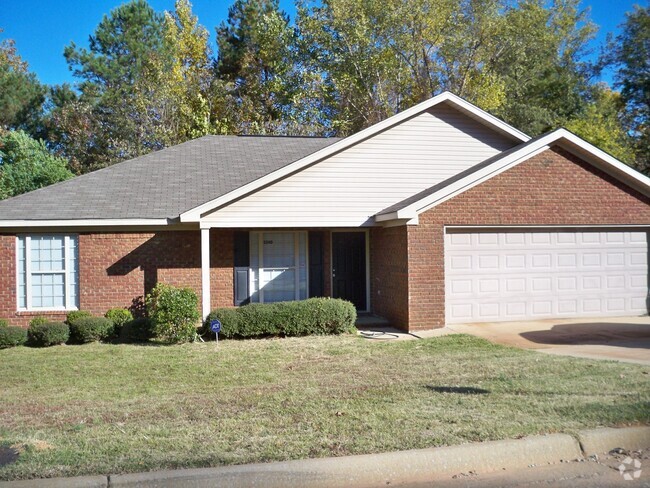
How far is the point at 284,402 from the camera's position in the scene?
24.2 ft

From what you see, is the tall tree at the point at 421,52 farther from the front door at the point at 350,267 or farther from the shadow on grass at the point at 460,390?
the shadow on grass at the point at 460,390

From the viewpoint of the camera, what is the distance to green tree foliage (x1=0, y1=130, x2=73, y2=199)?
78.5 feet

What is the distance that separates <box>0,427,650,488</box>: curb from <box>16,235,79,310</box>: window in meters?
9.92

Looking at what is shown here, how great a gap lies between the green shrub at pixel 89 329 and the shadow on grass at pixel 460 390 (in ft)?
25.4

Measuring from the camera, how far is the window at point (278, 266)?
50.1ft

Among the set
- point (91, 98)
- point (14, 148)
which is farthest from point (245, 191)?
point (91, 98)

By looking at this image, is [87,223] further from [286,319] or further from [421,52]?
[421,52]

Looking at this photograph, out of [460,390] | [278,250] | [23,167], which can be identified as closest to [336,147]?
[278,250]

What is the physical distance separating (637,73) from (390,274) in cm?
2944

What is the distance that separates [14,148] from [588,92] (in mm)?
31412

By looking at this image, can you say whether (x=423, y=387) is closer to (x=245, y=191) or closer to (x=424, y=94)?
(x=245, y=191)

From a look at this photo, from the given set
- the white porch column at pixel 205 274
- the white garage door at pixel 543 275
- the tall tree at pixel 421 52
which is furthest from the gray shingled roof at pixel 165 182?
the tall tree at pixel 421 52

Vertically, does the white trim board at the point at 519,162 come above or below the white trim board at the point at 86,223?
above

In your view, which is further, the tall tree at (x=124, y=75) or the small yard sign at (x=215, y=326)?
the tall tree at (x=124, y=75)
